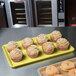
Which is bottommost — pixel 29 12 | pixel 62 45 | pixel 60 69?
pixel 60 69

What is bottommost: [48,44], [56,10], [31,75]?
[31,75]

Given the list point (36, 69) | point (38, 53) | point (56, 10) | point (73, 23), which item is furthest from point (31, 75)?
point (73, 23)

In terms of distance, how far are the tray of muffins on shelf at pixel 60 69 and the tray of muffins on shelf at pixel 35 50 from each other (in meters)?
0.10

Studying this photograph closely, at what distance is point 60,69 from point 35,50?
19cm

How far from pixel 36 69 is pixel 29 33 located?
45 cm

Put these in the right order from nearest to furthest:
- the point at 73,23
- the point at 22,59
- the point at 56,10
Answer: the point at 22,59 → the point at 56,10 → the point at 73,23

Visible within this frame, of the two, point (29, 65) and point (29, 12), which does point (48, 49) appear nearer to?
point (29, 65)

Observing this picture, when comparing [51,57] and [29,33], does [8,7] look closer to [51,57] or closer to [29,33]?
[29,33]

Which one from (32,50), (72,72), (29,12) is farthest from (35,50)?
(29,12)

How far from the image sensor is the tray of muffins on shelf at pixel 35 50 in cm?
96

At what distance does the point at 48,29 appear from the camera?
1358 mm

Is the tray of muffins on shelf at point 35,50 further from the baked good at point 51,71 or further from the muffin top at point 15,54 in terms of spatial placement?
the baked good at point 51,71

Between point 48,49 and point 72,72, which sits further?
point 48,49

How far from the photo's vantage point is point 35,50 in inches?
38.8
